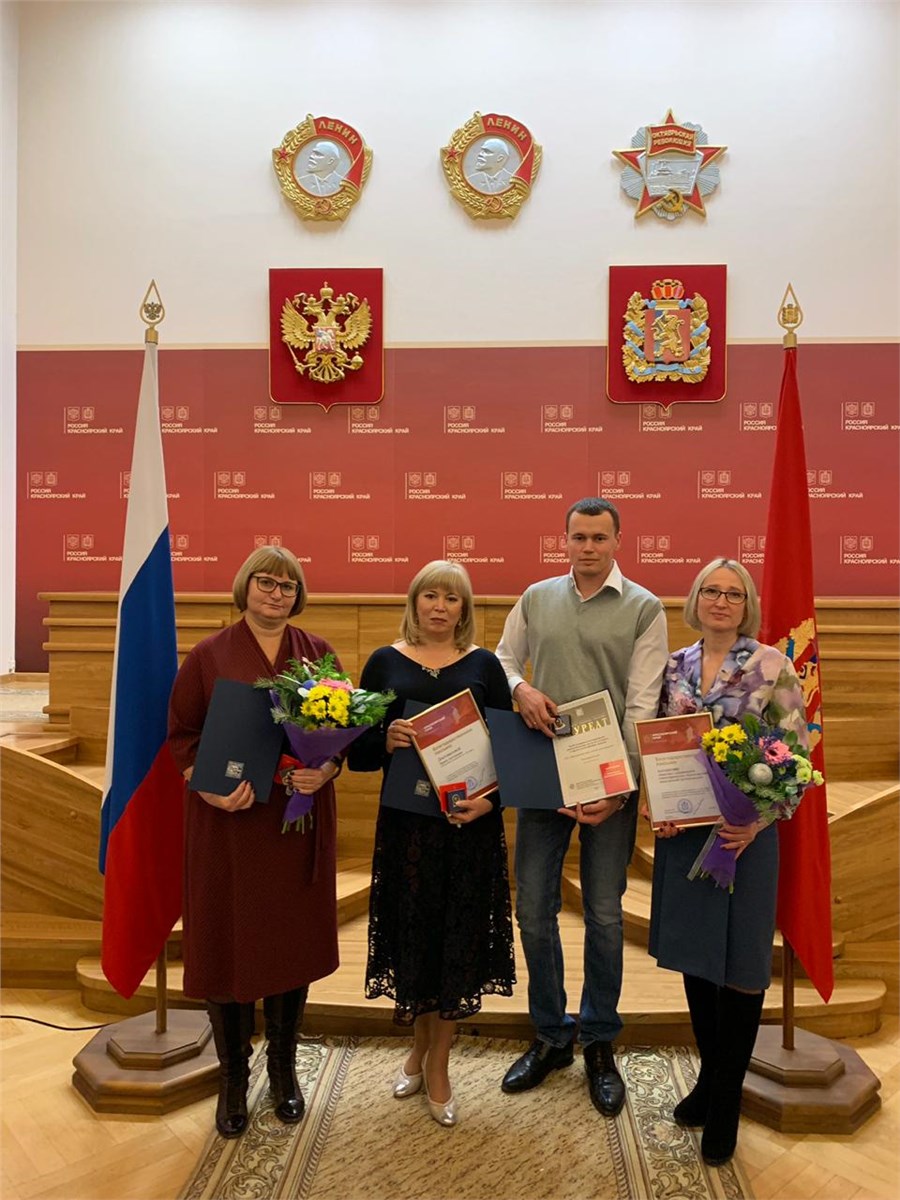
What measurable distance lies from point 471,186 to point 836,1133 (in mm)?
Answer: 5350

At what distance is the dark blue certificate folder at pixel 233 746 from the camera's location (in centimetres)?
206

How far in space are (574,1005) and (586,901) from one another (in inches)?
27.6

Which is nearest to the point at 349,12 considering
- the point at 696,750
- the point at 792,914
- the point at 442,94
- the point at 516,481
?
the point at 442,94

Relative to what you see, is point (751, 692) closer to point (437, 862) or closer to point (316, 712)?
point (437, 862)

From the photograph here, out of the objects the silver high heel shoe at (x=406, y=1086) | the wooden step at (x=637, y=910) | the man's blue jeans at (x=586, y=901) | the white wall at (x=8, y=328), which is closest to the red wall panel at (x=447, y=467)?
the white wall at (x=8, y=328)

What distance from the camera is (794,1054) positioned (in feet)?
8.14

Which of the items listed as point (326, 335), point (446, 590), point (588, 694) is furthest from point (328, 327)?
point (588, 694)

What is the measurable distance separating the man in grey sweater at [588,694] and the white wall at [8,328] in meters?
4.47

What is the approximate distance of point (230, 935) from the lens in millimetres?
2139

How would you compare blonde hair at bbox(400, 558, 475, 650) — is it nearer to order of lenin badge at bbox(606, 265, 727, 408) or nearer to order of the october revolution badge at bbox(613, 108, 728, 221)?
order of lenin badge at bbox(606, 265, 727, 408)

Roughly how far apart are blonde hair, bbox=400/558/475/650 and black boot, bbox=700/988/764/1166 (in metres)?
1.22

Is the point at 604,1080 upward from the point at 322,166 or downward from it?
downward

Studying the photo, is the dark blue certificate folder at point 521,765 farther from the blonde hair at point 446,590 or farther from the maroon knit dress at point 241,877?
the maroon knit dress at point 241,877

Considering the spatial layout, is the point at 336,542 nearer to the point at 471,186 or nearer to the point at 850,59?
the point at 471,186
